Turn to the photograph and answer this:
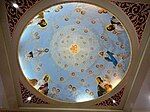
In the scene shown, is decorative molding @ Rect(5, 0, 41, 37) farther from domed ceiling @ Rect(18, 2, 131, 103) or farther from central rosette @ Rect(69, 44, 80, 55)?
central rosette @ Rect(69, 44, 80, 55)

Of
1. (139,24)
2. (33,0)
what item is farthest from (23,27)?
(139,24)

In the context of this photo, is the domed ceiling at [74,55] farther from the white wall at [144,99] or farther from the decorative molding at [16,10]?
the decorative molding at [16,10]

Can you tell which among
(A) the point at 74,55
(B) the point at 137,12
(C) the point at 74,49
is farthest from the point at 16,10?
(A) the point at 74,55

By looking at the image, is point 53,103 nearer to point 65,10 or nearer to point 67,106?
point 67,106

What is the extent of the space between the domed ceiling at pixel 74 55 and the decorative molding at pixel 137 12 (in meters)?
1.14

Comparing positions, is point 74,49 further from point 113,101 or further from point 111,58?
point 113,101

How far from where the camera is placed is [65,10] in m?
8.84

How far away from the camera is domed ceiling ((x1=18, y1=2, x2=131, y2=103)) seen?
909cm

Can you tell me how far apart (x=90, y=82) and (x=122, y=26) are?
2.70m

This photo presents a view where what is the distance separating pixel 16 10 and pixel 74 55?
342cm

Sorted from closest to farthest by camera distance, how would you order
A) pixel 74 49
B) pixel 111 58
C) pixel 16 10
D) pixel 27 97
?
pixel 16 10 → pixel 27 97 → pixel 111 58 → pixel 74 49

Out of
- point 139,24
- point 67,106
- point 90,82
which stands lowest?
point 67,106

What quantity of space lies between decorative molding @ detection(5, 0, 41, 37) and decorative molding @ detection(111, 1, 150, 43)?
1976 mm

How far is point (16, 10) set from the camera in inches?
286
